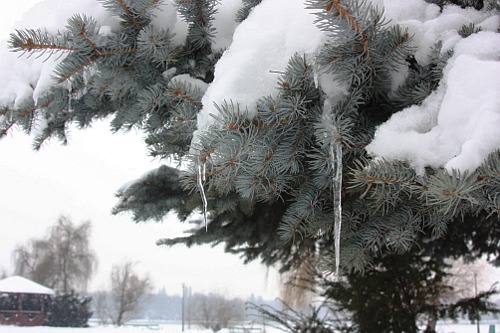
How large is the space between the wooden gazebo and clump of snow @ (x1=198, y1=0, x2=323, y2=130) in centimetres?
2692

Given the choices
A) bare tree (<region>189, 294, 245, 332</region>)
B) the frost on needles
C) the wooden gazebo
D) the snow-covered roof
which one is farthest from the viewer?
bare tree (<region>189, 294, 245, 332</region>)

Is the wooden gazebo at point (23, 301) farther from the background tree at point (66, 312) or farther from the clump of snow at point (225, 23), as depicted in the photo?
the clump of snow at point (225, 23)

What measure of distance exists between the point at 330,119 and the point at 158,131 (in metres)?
0.87

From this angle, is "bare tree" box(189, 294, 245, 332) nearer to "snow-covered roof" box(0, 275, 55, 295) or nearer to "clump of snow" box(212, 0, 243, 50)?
"snow-covered roof" box(0, 275, 55, 295)

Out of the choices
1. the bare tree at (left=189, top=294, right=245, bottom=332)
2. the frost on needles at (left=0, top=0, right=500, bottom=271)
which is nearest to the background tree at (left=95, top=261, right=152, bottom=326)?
the bare tree at (left=189, top=294, right=245, bottom=332)

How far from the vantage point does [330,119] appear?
1.07 meters

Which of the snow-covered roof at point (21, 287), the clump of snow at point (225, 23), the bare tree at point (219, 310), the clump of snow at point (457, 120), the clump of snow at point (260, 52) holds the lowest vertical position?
the bare tree at point (219, 310)

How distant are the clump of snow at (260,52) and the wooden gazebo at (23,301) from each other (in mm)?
26925

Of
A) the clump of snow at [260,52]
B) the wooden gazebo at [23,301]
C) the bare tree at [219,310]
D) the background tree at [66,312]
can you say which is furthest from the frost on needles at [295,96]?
the bare tree at [219,310]

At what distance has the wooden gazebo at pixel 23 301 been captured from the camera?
80.1ft

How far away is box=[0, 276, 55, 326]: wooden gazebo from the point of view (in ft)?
80.1

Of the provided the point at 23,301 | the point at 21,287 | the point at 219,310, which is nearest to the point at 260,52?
the point at 21,287

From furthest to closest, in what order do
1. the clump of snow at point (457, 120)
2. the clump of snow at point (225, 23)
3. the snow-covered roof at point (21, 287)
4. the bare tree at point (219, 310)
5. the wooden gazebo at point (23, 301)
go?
the bare tree at point (219, 310) < the snow-covered roof at point (21, 287) < the wooden gazebo at point (23, 301) < the clump of snow at point (225, 23) < the clump of snow at point (457, 120)

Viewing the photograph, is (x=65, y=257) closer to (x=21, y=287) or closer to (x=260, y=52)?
(x=21, y=287)
